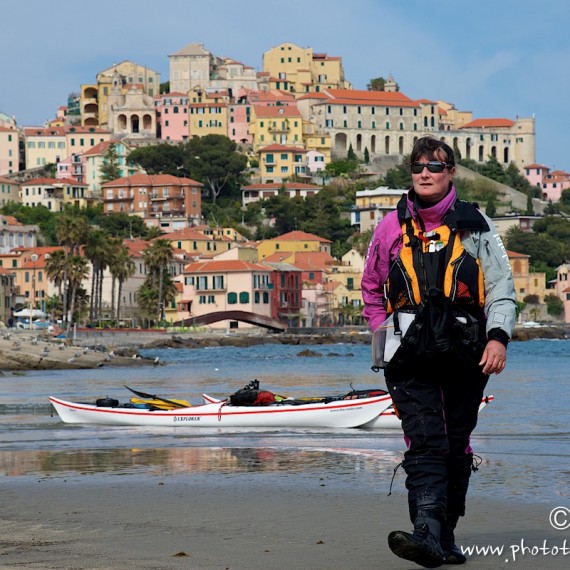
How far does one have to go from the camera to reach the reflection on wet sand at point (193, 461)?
1439 centimetres

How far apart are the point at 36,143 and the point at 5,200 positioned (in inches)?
739

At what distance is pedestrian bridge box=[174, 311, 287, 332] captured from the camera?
120250 millimetres

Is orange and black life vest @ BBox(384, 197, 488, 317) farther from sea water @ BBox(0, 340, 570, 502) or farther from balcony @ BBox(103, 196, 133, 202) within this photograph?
balcony @ BBox(103, 196, 133, 202)

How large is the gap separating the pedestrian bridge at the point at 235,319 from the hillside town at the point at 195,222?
0.44 feet

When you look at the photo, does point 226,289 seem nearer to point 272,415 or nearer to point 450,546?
point 272,415

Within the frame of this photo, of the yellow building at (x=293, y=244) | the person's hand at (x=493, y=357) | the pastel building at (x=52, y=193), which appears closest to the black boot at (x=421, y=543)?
the person's hand at (x=493, y=357)

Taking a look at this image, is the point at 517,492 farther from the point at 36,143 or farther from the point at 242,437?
the point at 36,143

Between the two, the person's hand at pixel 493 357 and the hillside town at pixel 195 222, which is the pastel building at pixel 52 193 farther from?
the person's hand at pixel 493 357

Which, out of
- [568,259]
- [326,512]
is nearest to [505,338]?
[326,512]

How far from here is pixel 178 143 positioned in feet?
614

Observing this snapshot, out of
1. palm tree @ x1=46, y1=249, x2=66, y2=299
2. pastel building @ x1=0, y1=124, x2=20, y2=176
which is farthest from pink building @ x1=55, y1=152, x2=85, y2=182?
palm tree @ x1=46, y1=249, x2=66, y2=299

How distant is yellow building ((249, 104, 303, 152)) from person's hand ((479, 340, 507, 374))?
18392 cm

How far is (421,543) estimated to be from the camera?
7504 mm

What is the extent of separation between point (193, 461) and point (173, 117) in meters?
180
